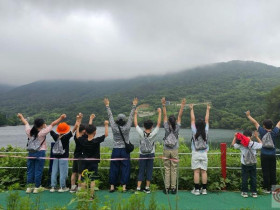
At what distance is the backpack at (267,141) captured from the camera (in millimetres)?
3914

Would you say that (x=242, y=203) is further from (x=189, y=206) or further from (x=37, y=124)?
(x=37, y=124)

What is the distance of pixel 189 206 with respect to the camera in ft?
11.2

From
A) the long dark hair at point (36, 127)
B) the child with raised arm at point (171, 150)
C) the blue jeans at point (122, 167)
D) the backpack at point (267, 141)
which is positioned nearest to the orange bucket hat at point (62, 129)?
the long dark hair at point (36, 127)

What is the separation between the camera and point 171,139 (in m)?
4.02

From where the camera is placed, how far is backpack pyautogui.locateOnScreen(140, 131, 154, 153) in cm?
397

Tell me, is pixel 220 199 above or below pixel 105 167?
below

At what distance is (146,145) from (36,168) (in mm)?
2075

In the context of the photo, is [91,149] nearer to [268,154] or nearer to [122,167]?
[122,167]

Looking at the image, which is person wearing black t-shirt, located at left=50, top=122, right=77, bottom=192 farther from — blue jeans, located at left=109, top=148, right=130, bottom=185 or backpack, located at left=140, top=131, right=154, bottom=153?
backpack, located at left=140, top=131, right=154, bottom=153

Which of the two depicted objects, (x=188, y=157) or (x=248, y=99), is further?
(x=248, y=99)

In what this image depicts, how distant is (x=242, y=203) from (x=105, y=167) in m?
2.59

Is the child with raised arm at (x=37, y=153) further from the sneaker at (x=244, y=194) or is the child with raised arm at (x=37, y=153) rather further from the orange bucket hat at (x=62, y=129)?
the sneaker at (x=244, y=194)

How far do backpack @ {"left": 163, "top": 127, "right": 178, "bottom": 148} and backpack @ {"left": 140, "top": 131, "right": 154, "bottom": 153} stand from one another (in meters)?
0.28

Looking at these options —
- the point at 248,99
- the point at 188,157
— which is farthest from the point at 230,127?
the point at 188,157
